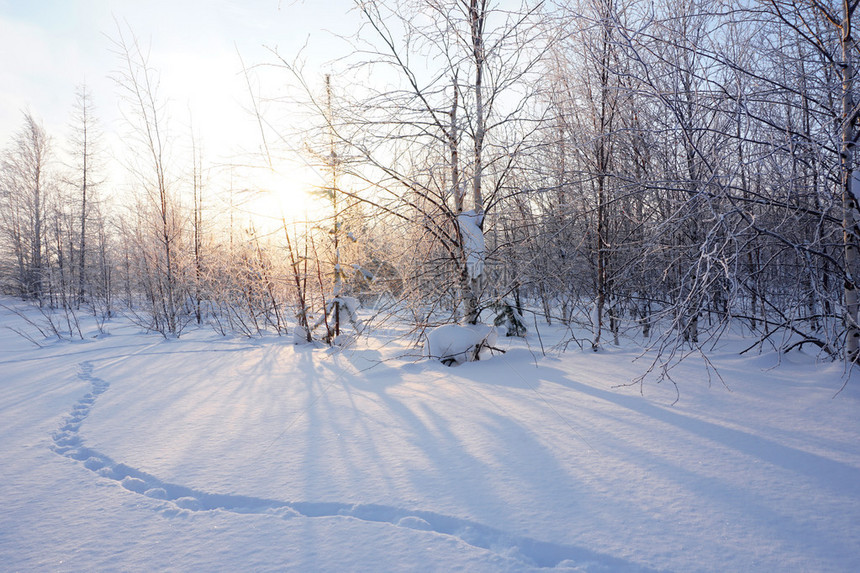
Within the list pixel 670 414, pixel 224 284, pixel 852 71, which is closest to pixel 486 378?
pixel 670 414

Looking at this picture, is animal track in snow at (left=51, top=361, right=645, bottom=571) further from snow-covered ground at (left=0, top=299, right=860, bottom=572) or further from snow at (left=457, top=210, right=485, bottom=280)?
snow at (left=457, top=210, right=485, bottom=280)

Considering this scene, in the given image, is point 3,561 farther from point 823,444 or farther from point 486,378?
Result: point 823,444

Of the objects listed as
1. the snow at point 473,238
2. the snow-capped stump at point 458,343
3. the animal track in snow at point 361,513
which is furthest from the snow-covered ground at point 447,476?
the snow at point 473,238

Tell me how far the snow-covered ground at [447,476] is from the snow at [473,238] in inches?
48.5

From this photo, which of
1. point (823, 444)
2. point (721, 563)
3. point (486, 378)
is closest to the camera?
point (721, 563)

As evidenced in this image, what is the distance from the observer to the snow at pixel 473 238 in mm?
4457

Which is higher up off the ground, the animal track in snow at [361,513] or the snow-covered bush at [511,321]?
the snow-covered bush at [511,321]

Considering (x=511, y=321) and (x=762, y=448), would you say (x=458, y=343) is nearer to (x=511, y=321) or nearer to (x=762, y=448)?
(x=762, y=448)

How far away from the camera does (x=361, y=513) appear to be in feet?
6.09

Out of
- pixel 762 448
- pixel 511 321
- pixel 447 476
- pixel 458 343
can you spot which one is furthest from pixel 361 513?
pixel 511 321

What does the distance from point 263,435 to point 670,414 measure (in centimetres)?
258

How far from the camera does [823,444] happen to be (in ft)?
7.47

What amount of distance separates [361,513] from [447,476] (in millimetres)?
463

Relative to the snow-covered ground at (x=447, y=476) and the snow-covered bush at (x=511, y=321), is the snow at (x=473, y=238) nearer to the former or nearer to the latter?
the snow-covered ground at (x=447, y=476)
